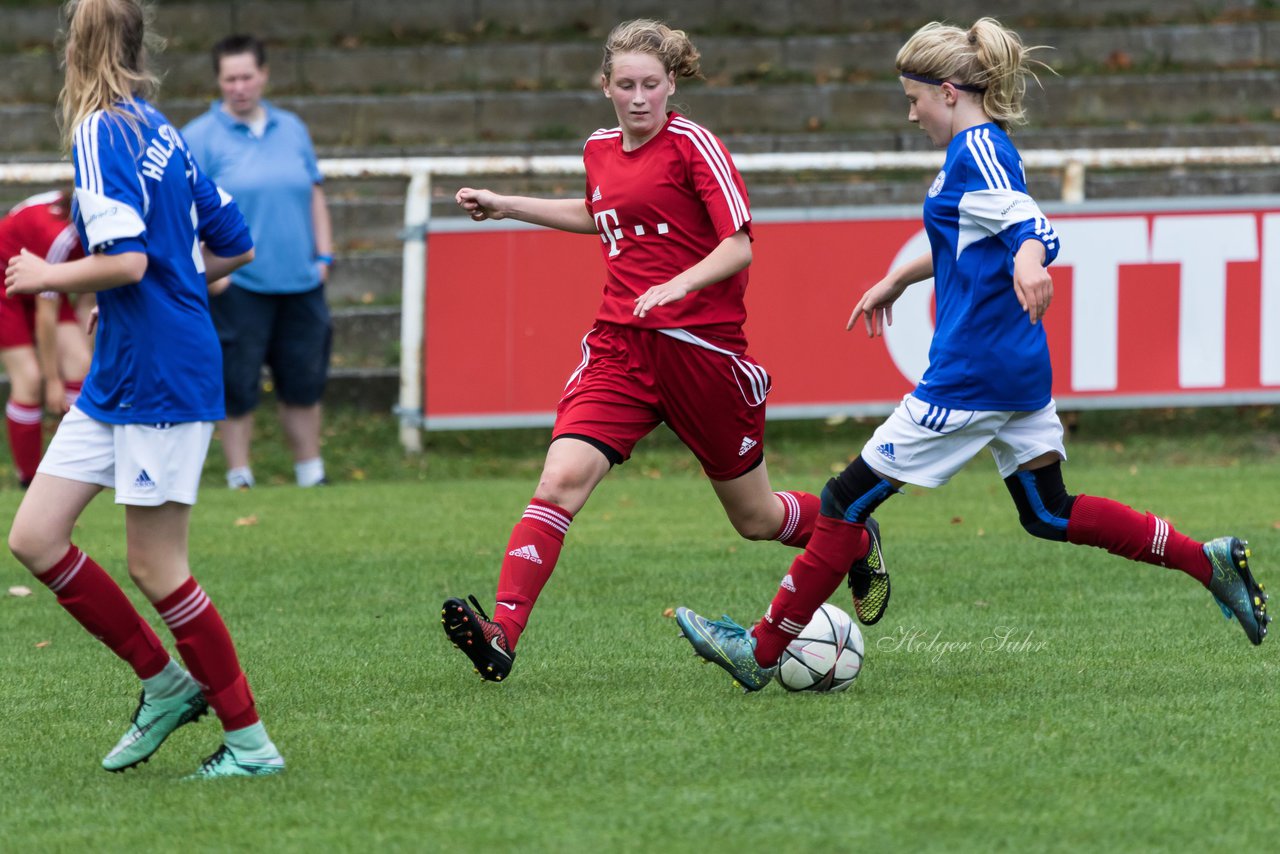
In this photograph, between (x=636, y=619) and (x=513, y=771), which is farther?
(x=636, y=619)

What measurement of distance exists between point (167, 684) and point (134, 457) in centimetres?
60

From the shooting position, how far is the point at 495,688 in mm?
5246

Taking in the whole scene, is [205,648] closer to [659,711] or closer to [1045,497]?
[659,711]

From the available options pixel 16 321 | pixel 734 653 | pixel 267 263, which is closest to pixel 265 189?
pixel 267 263

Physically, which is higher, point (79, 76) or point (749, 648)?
point (79, 76)

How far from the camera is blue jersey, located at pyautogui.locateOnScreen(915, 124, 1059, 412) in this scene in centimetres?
485

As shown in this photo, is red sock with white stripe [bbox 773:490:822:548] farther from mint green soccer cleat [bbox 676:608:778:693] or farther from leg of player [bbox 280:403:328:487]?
leg of player [bbox 280:403:328:487]

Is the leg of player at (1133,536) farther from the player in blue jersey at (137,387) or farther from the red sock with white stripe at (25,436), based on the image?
the red sock with white stripe at (25,436)

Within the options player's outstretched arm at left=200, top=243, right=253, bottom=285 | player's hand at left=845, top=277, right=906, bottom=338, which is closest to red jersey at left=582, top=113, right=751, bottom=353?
player's hand at left=845, top=277, right=906, bottom=338

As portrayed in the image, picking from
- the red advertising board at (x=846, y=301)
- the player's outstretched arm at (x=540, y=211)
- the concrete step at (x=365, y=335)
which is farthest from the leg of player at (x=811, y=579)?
the concrete step at (x=365, y=335)

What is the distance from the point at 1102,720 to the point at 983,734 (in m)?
0.36

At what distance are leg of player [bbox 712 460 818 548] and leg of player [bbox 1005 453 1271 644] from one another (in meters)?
0.79

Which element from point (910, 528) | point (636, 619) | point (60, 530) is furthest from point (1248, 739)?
point (910, 528)

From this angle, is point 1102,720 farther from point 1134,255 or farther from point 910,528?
point 1134,255
